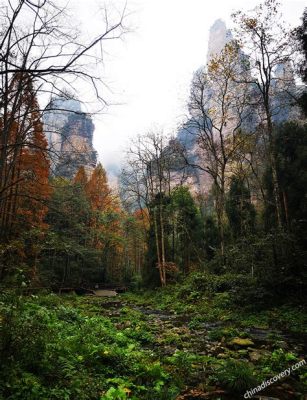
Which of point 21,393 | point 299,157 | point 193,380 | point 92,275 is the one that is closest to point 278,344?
point 193,380

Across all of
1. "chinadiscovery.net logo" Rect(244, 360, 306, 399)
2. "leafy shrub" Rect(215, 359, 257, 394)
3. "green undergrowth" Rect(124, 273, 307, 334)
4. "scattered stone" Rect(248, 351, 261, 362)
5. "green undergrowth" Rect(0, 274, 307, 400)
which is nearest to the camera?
"green undergrowth" Rect(0, 274, 307, 400)

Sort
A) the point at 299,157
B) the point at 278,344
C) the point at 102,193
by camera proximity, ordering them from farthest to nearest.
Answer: the point at 102,193 → the point at 299,157 → the point at 278,344

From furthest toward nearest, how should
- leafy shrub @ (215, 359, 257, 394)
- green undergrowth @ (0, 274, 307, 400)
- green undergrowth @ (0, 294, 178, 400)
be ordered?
leafy shrub @ (215, 359, 257, 394) < green undergrowth @ (0, 274, 307, 400) < green undergrowth @ (0, 294, 178, 400)

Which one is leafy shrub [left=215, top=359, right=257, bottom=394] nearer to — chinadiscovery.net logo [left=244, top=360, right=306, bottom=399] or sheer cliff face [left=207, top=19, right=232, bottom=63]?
chinadiscovery.net logo [left=244, top=360, right=306, bottom=399]

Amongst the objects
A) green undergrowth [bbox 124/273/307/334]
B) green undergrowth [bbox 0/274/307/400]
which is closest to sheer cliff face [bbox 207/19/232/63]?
green undergrowth [bbox 124/273/307/334]

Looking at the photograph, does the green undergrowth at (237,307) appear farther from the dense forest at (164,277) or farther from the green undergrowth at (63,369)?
the green undergrowth at (63,369)

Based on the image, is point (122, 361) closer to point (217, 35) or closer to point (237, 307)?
point (237, 307)

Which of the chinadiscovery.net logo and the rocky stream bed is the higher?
the chinadiscovery.net logo

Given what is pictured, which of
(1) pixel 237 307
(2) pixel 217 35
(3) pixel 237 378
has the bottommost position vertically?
(1) pixel 237 307

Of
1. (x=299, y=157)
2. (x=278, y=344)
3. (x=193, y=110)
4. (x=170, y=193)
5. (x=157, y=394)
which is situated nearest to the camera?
(x=157, y=394)

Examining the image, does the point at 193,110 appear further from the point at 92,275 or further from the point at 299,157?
the point at 92,275

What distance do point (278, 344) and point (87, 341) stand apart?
451cm

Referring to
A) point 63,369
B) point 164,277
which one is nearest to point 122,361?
point 63,369

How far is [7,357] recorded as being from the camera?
152 inches
